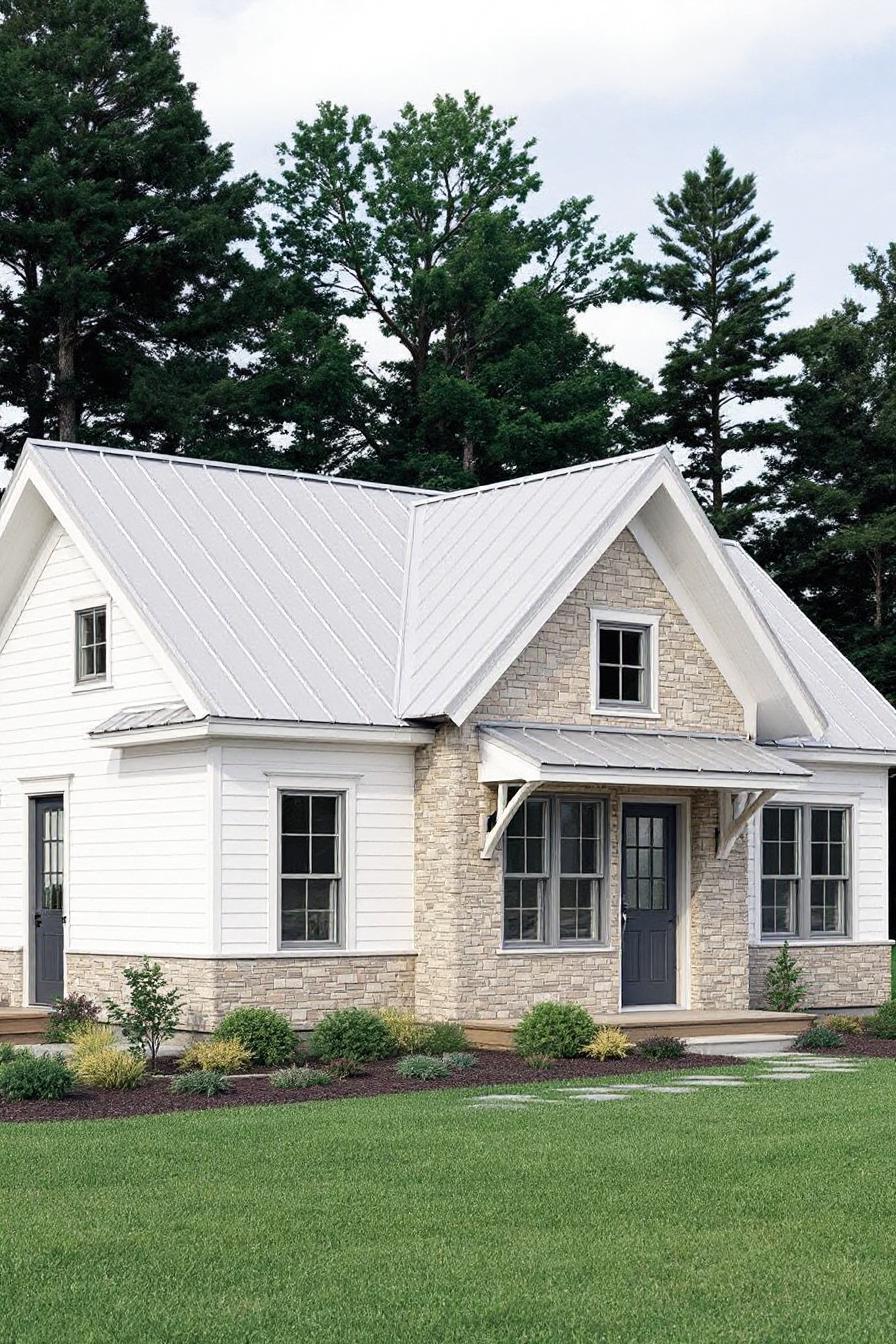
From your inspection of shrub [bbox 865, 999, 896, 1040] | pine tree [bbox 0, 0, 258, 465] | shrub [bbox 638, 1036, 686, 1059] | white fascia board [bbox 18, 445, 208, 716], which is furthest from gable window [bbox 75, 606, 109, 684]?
pine tree [bbox 0, 0, 258, 465]

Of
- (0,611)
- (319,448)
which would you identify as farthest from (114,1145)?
(319,448)

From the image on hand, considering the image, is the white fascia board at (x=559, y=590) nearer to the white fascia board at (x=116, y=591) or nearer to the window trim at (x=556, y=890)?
the window trim at (x=556, y=890)

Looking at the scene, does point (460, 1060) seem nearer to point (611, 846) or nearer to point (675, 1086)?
point (675, 1086)

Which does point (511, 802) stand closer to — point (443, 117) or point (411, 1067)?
point (411, 1067)

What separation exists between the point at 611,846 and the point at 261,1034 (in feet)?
16.7

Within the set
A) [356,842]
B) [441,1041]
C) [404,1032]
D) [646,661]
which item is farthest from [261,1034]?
[646,661]

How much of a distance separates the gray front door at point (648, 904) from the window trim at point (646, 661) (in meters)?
1.10

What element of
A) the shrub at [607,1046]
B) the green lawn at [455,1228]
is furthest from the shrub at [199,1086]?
the shrub at [607,1046]

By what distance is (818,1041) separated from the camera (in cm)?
2069

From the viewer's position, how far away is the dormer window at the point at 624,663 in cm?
2169

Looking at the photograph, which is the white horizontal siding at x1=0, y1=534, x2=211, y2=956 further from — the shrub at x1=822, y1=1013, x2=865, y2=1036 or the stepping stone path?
the shrub at x1=822, y1=1013, x2=865, y2=1036

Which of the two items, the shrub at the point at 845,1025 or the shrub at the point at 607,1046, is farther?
the shrub at the point at 845,1025

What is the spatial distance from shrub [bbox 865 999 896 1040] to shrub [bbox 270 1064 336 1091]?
7715mm

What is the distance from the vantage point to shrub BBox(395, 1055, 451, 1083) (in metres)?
17.0
